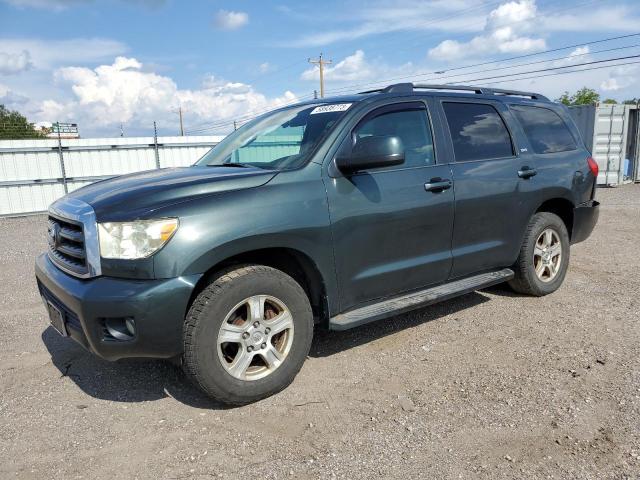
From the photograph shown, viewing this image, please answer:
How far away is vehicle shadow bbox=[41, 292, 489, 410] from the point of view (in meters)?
3.29

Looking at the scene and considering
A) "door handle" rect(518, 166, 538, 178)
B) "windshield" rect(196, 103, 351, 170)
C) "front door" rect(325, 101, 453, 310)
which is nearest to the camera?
"front door" rect(325, 101, 453, 310)

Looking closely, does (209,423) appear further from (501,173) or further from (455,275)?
(501,173)

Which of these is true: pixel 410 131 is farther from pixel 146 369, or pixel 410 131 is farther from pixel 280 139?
pixel 146 369

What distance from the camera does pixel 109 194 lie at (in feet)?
10.1

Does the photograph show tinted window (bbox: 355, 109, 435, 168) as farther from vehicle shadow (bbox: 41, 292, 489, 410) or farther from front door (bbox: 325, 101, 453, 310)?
vehicle shadow (bbox: 41, 292, 489, 410)

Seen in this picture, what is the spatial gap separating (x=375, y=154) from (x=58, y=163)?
1361cm

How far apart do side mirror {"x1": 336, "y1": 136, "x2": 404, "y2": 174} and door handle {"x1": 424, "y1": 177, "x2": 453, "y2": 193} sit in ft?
1.83

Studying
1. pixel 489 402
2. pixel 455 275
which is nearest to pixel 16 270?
pixel 455 275

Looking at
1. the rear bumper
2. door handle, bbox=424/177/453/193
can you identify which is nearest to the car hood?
door handle, bbox=424/177/453/193

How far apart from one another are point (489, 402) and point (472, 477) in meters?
0.76

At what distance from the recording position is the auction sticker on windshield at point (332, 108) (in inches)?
143

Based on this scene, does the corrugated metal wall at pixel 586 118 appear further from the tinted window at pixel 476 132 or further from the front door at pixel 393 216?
the front door at pixel 393 216

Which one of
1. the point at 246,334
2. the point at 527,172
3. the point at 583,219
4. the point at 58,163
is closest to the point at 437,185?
the point at 527,172

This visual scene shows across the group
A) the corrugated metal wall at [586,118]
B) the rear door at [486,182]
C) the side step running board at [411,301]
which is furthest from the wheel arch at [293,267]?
the corrugated metal wall at [586,118]
